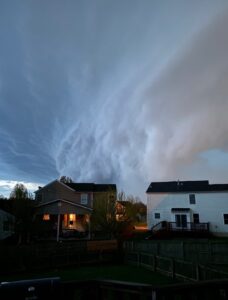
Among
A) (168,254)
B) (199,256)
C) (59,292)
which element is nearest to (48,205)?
(168,254)

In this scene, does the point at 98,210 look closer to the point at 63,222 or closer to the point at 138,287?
the point at 63,222

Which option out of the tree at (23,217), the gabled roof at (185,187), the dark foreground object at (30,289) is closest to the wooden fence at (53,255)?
the tree at (23,217)

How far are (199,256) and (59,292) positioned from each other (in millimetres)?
15566

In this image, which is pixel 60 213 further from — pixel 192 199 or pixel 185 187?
pixel 185 187

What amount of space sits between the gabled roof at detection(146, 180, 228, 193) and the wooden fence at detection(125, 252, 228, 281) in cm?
1917

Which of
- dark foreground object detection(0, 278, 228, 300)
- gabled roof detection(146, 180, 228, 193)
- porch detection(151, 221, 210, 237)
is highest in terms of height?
gabled roof detection(146, 180, 228, 193)

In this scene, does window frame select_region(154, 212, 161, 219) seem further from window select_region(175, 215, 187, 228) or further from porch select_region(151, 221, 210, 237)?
window select_region(175, 215, 187, 228)

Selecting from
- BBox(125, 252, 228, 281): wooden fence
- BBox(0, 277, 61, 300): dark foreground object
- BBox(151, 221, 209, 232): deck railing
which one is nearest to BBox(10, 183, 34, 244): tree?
BBox(125, 252, 228, 281): wooden fence

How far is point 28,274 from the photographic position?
17.1m

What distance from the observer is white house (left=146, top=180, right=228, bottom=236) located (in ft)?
114

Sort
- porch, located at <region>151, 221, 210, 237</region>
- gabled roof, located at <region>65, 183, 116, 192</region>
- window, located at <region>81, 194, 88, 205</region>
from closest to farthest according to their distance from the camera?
1. porch, located at <region>151, 221, 210, 237</region>
2. window, located at <region>81, 194, 88, 205</region>
3. gabled roof, located at <region>65, 183, 116, 192</region>

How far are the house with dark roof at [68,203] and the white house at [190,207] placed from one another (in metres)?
7.31

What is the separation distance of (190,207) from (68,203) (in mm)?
16905

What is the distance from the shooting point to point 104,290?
3160 mm
